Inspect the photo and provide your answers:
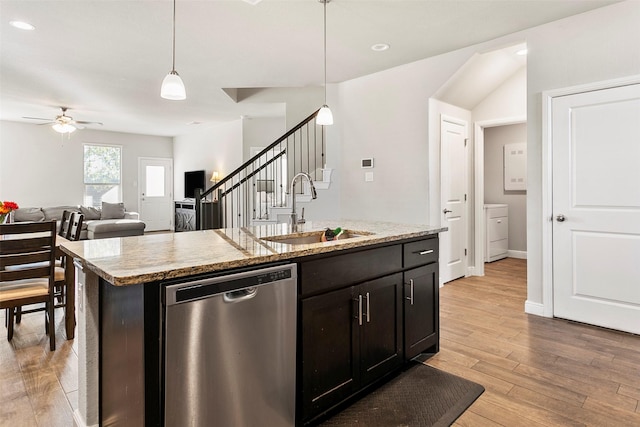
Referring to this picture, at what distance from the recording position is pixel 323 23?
323 cm

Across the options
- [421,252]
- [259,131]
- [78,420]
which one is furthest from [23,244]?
[259,131]

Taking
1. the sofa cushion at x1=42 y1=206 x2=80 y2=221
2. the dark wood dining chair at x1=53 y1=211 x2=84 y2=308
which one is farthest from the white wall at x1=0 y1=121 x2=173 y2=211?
the dark wood dining chair at x1=53 y1=211 x2=84 y2=308

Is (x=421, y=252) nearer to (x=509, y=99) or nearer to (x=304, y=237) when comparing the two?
(x=304, y=237)

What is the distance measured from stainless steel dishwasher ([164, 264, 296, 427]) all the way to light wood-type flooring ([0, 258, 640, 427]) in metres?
0.96

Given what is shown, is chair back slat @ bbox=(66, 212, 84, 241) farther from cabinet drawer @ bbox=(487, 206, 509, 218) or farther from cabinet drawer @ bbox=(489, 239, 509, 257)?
cabinet drawer @ bbox=(489, 239, 509, 257)

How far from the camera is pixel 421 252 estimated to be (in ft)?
7.71

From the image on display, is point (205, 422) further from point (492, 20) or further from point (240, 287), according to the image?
point (492, 20)

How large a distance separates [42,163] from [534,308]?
33.0 feet

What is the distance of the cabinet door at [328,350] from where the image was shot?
5.50 ft

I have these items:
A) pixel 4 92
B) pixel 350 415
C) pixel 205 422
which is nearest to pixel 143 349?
pixel 205 422

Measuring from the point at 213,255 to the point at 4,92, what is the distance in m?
6.45

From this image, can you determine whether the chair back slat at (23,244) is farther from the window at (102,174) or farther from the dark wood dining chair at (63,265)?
the window at (102,174)

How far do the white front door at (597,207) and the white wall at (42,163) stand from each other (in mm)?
9740

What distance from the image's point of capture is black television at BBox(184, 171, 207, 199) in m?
9.12
